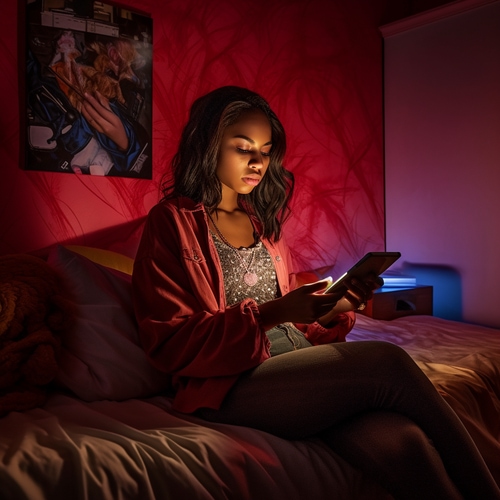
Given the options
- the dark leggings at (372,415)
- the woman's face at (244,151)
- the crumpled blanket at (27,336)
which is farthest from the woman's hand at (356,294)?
the crumpled blanket at (27,336)

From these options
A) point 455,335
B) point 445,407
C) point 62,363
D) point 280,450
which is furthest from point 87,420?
point 455,335

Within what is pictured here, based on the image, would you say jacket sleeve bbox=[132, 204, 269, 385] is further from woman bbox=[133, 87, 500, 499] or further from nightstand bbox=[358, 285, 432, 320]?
nightstand bbox=[358, 285, 432, 320]

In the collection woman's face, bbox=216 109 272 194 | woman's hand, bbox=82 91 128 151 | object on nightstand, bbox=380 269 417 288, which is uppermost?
woman's hand, bbox=82 91 128 151

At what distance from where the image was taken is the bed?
1006 millimetres

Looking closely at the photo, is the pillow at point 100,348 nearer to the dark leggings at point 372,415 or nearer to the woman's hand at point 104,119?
the dark leggings at point 372,415

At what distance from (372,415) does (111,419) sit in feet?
1.82

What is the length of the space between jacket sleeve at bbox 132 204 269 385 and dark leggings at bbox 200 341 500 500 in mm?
76

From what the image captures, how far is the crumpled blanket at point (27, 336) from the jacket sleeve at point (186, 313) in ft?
0.72

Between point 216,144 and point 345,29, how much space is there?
5.55 ft

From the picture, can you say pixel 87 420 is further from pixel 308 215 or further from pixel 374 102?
pixel 374 102

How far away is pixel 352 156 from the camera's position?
3012 millimetres

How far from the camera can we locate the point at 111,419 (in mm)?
1216

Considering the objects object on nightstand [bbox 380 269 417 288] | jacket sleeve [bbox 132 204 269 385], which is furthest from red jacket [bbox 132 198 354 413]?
object on nightstand [bbox 380 269 417 288]

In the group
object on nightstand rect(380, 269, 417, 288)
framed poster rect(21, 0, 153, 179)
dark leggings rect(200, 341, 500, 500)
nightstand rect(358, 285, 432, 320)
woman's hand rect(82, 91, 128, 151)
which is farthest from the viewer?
object on nightstand rect(380, 269, 417, 288)
